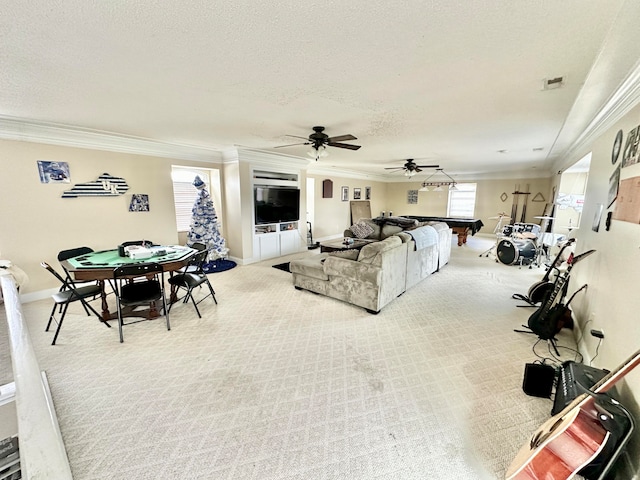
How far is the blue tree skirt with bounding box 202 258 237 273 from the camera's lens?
5.31 m

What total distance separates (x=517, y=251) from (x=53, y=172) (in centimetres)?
835

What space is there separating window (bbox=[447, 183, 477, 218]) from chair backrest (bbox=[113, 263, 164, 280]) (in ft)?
32.6

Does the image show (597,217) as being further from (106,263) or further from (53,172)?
(53,172)

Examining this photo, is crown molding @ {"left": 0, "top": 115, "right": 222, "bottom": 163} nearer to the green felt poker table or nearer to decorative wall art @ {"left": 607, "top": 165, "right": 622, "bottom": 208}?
the green felt poker table

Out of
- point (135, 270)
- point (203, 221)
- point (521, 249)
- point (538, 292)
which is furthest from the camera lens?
point (521, 249)

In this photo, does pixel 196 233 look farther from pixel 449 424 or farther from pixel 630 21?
pixel 630 21

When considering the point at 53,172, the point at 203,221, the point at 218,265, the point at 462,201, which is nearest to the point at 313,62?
the point at 53,172

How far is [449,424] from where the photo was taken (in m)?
1.78

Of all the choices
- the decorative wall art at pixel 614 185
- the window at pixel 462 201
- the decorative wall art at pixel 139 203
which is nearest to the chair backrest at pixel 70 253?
the decorative wall art at pixel 139 203

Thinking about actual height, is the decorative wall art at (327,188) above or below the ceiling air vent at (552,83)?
below

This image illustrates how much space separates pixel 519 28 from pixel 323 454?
2714 mm

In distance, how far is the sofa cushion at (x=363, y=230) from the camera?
6539 mm

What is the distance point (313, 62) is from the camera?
1818 millimetres

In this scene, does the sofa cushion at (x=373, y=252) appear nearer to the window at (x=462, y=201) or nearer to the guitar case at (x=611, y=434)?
the guitar case at (x=611, y=434)
